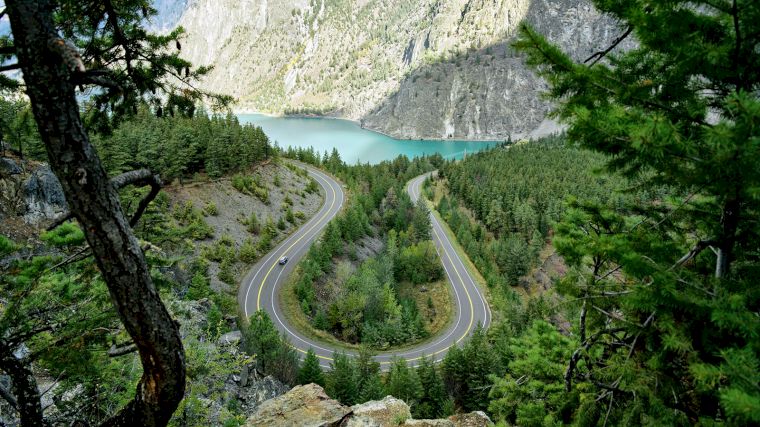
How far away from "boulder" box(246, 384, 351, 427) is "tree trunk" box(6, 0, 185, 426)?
4.18 meters

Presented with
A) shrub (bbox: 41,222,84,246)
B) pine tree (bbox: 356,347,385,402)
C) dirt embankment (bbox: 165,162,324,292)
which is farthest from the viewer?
dirt embankment (bbox: 165,162,324,292)

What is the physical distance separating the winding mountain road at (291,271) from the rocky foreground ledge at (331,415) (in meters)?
24.1

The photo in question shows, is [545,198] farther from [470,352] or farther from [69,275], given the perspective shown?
[69,275]

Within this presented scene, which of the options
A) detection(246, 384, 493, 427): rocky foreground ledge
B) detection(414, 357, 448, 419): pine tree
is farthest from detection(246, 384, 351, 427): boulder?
detection(414, 357, 448, 419): pine tree

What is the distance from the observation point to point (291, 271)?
126ft

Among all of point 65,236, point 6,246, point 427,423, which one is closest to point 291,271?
point 427,423

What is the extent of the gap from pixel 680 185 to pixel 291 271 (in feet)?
122

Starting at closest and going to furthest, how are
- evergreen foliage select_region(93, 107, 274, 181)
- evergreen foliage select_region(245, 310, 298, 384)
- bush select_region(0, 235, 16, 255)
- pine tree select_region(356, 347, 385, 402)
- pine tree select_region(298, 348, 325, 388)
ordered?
1. bush select_region(0, 235, 16, 255)
2. pine tree select_region(356, 347, 385, 402)
3. evergreen foliage select_region(245, 310, 298, 384)
4. pine tree select_region(298, 348, 325, 388)
5. evergreen foliage select_region(93, 107, 274, 181)

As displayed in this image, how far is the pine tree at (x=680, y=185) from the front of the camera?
2646 mm

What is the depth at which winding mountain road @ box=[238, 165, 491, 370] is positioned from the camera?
33.0m

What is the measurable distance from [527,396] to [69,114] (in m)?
6.87

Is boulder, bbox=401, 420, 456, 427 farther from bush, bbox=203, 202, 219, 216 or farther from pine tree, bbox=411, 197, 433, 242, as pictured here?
pine tree, bbox=411, 197, 433, 242

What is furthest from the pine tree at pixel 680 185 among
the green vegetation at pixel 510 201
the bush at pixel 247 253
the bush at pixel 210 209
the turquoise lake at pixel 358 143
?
the turquoise lake at pixel 358 143

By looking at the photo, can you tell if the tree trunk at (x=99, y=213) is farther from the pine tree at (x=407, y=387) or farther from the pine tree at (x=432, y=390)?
the pine tree at (x=432, y=390)
